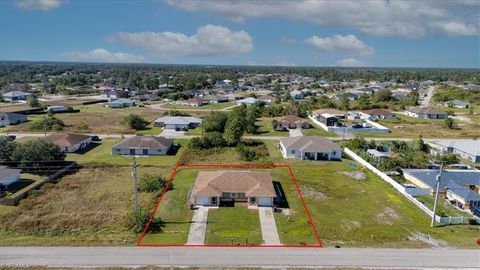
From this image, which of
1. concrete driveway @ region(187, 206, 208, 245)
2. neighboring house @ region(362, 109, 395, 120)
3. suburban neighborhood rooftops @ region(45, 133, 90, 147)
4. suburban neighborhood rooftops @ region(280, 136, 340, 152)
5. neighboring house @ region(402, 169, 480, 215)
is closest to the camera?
concrete driveway @ region(187, 206, 208, 245)

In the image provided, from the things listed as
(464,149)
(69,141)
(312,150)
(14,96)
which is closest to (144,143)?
(69,141)

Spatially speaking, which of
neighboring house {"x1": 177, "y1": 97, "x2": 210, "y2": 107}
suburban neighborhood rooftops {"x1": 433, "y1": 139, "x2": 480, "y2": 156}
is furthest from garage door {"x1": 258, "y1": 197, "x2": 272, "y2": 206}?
neighboring house {"x1": 177, "y1": 97, "x2": 210, "y2": 107}

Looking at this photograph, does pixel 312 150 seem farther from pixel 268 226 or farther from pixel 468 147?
pixel 468 147

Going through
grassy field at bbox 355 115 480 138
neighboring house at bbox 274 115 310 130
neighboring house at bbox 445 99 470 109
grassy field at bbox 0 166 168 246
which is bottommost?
grassy field at bbox 0 166 168 246

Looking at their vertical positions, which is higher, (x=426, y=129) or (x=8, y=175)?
(x=8, y=175)

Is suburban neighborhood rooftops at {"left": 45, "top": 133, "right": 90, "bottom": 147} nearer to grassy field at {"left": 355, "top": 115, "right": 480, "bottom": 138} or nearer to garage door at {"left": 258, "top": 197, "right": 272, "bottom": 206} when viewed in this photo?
garage door at {"left": 258, "top": 197, "right": 272, "bottom": 206}

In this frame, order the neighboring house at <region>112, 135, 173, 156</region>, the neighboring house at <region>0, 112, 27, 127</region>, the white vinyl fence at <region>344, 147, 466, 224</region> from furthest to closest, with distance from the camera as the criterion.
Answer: the neighboring house at <region>0, 112, 27, 127</region>
the neighboring house at <region>112, 135, 173, 156</region>
the white vinyl fence at <region>344, 147, 466, 224</region>

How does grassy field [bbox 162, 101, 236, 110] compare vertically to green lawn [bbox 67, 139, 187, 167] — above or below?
above
